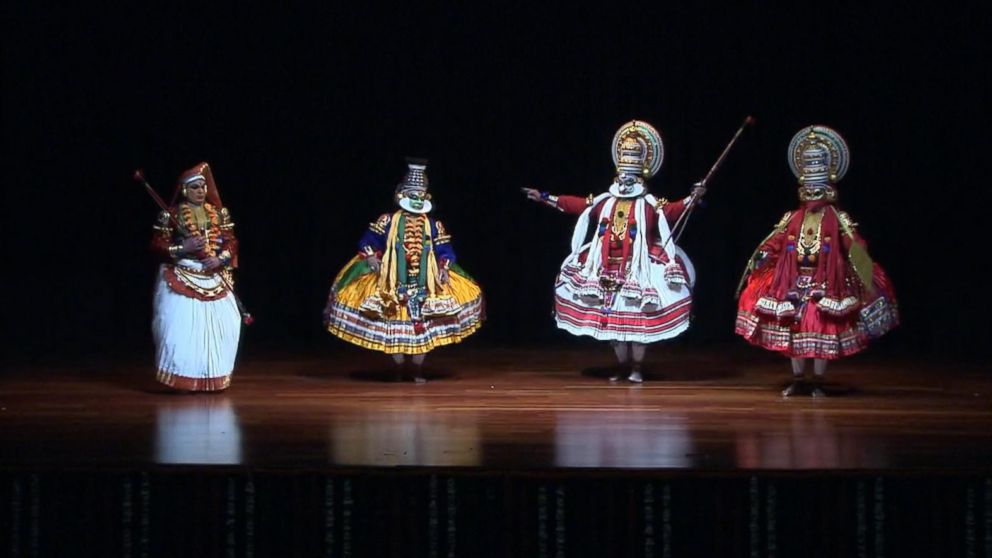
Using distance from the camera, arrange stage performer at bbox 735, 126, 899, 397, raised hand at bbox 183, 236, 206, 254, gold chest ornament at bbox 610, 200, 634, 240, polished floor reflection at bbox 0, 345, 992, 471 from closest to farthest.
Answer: polished floor reflection at bbox 0, 345, 992, 471 < stage performer at bbox 735, 126, 899, 397 < raised hand at bbox 183, 236, 206, 254 < gold chest ornament at bbox 610, 200, 634, 240

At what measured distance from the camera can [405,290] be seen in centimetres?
699

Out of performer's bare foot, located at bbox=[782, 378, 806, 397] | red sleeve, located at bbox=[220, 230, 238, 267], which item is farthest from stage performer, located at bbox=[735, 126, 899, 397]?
red sleeve, located at bbox=[220, 230, 238, 267]

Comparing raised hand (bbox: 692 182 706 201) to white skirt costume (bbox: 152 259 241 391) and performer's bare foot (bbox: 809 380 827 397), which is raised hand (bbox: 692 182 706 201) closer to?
performer's bare foot (bbox: 809 380 827 397)

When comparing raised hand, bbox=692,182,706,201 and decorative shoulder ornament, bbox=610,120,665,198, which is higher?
decorative shoulder ornament, bbox=610,120,665,198

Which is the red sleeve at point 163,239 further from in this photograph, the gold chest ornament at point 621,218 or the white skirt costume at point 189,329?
the gold chest ornament at point 621,218

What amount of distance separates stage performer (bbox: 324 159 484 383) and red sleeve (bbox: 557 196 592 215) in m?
0.66

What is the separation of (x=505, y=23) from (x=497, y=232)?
4.33ft

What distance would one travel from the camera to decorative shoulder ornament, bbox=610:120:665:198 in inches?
280

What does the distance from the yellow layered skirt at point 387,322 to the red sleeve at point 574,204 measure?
2.33ft

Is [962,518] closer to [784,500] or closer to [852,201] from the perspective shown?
[784,500]

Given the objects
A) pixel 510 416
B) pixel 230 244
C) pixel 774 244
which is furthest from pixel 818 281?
pixel 230 244

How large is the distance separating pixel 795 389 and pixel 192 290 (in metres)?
2.94

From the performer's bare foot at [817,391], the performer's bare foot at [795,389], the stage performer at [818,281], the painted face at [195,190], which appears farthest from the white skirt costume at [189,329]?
the performer's bare foot at [817,391]

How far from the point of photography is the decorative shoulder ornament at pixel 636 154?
280 inches
